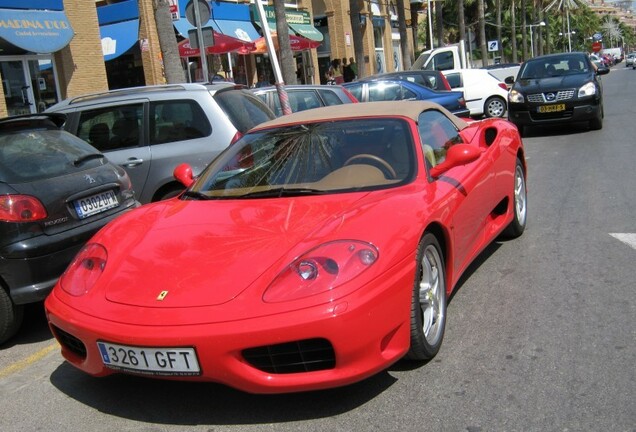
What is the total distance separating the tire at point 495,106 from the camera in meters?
18.4

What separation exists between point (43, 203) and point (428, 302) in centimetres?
273

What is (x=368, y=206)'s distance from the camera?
11.7 feet

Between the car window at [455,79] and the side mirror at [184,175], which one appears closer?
the side mirror at [184,175]

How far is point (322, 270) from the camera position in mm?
3039

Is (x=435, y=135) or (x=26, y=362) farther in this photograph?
(x=435, y=135)

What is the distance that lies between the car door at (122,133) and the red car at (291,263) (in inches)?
96.7

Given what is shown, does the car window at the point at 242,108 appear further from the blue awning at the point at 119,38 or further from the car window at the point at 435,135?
the blue awning at the point at 119,38

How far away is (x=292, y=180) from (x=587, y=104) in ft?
34.9

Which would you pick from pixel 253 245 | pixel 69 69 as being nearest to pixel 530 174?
pixel 253 245

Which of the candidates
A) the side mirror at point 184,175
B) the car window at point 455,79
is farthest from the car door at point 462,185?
the car window at point 455,79

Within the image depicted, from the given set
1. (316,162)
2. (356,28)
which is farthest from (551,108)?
(356,28)

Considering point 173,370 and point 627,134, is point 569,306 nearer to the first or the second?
point 173,370

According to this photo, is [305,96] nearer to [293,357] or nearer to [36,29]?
[293,357]

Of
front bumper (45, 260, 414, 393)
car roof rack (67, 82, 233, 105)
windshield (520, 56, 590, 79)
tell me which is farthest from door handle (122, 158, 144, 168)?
windshield (520, 56, 590, 79)
